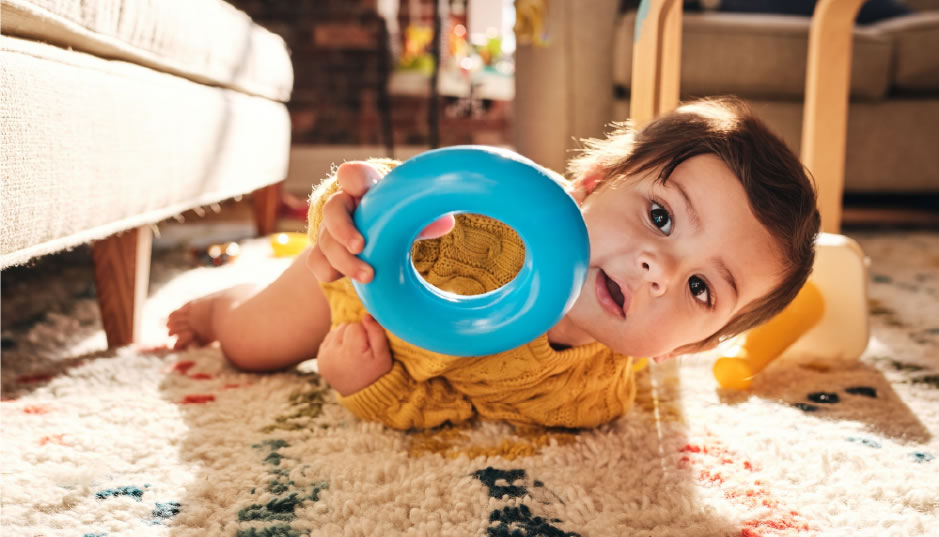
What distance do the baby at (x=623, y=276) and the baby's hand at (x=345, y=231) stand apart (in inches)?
3.5

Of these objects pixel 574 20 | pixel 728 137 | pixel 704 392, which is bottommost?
pixel 704 392

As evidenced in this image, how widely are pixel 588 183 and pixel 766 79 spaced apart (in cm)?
125

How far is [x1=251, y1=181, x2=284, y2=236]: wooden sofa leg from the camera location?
1764mm

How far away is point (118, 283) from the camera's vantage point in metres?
0.86

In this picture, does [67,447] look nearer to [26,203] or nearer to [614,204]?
[26,203]

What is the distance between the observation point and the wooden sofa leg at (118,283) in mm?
859

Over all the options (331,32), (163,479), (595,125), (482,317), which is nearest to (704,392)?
(482,317)

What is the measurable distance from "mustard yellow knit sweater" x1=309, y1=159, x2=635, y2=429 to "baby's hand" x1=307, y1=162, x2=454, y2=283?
13 centimetres

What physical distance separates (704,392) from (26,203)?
0.67m

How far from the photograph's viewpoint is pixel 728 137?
0.68m

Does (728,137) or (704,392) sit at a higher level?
(728,137)

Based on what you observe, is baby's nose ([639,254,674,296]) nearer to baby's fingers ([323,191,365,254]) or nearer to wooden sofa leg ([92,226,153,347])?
baby's fingers ([323,191,365,254])

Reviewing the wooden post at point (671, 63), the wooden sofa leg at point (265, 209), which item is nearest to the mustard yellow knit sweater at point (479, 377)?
the wooden post at point (671, 63)

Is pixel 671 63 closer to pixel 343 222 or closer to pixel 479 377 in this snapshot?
pixel 479 377
